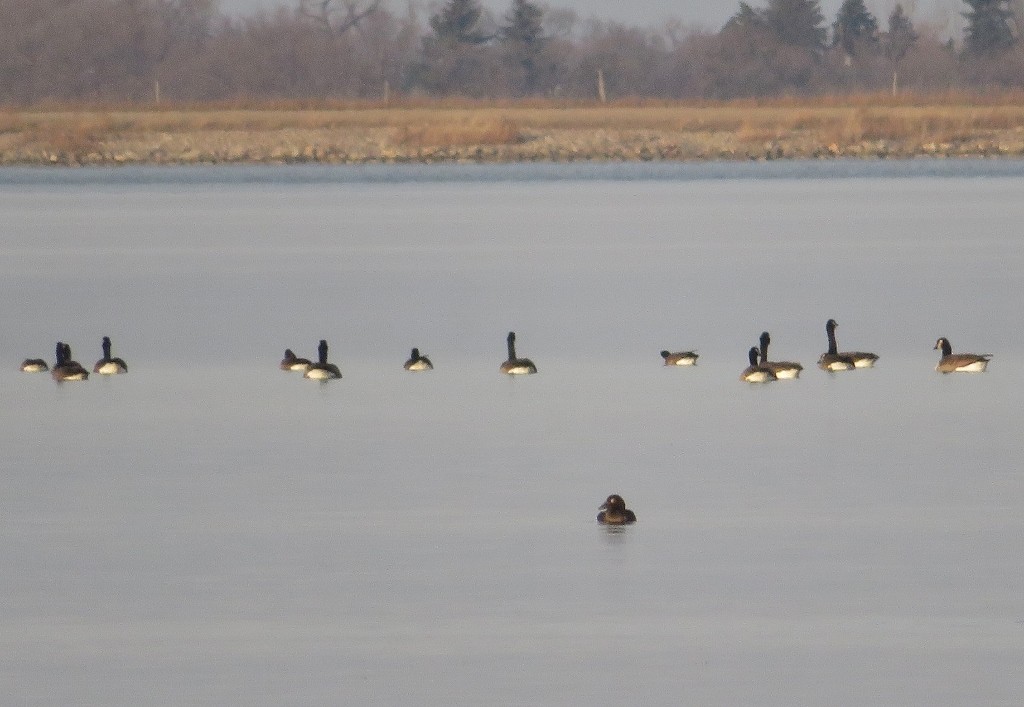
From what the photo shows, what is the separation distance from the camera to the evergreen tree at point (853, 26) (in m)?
82.4

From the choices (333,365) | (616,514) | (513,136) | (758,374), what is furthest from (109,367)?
(513,136)

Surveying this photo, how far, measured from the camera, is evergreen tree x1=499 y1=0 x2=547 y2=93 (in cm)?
7862

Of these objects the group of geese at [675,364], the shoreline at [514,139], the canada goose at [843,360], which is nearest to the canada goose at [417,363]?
the group of geese at [675,364]

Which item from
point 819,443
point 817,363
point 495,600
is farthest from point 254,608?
point 817,363

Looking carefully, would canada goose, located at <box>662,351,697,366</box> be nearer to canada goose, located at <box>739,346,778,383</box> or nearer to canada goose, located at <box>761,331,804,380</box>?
canada goose, located at <box>761,331,804,380</box>

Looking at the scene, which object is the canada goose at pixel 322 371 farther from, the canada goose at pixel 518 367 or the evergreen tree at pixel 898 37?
the evergreen tree at pixel 898 37

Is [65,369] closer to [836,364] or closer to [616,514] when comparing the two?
[836,364]

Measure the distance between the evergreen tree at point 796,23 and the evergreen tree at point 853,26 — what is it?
1451 millimetres

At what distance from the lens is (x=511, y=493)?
10844mm

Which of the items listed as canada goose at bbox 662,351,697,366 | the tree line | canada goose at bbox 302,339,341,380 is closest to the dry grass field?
the tree line

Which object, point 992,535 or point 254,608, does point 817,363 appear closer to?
point 992,535

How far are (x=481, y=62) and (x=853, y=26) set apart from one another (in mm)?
14568

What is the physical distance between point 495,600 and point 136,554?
5.70 ft

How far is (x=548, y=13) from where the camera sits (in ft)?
508
